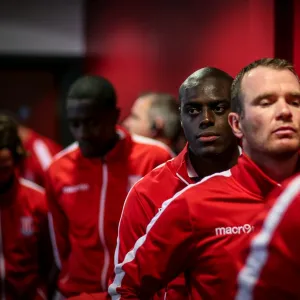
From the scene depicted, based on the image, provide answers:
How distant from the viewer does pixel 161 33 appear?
3777mm

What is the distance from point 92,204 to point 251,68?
1.20 m

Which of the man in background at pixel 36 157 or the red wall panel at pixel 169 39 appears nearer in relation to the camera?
the red wall panel at pixel 169 39

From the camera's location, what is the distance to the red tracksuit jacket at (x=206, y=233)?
1547 mm

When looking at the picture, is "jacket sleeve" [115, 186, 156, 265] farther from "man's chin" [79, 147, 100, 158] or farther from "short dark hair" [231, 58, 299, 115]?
"man's chin" [79, 147, 100, 158]

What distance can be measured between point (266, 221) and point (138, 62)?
9.64 feet

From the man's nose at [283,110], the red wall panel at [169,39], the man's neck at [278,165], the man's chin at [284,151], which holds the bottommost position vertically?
the man's neck at [278,165]

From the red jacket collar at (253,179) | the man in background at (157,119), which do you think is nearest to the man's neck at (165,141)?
the man in background at (157,119)

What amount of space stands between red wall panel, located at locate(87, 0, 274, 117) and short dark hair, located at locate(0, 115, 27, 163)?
0.82 m

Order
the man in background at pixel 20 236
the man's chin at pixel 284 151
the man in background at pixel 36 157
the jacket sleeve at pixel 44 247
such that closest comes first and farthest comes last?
the man's chin at pixel 284 151, the man in background at pixel 20 236, the jacket sleeve at pixel 44 247, the man in background at pixel 36 157

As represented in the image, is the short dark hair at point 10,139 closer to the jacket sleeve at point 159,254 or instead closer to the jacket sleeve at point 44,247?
the jacket sleeve at point 44,247

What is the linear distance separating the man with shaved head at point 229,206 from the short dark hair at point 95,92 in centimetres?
105

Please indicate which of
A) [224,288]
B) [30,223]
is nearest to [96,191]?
[30,223]

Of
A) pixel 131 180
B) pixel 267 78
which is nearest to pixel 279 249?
pixel 267 78

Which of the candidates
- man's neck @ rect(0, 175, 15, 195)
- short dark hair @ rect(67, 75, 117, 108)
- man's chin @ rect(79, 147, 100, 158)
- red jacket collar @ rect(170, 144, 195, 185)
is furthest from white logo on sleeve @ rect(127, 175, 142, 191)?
man's neck @ rect(0, 175, 15, 195)
